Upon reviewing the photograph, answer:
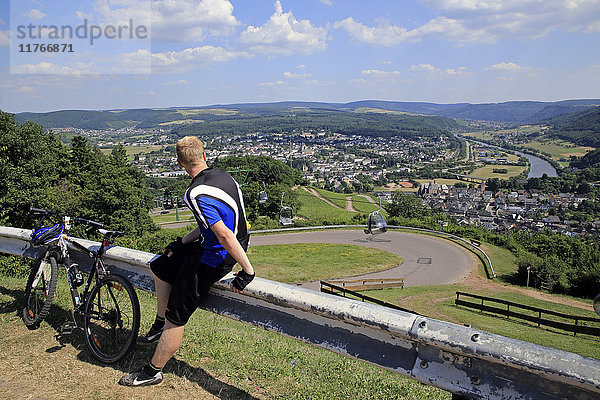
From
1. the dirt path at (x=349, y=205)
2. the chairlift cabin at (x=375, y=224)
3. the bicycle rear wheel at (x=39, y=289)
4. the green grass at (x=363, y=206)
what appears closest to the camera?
the bicycle rear wheel at (x=39, y=289)

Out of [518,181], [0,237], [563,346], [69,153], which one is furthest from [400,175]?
[0,237]

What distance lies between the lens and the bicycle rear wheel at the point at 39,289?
4867 mm

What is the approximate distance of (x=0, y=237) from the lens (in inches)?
250

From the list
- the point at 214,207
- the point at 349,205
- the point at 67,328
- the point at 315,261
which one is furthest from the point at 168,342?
the point at 349,205

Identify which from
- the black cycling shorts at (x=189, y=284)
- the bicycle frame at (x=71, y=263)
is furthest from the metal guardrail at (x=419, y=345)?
the bicycle frame at (x=71, y=263)

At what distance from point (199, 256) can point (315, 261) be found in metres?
25.4

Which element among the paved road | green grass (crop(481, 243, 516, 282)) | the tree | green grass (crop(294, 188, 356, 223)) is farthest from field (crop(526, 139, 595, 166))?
the tree

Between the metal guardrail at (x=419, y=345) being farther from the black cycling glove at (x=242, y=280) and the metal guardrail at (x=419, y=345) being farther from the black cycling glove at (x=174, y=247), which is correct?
the black cycling glove at (x=174, y=247)

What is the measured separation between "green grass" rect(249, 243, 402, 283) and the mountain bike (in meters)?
18.3

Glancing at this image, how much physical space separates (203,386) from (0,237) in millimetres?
4665

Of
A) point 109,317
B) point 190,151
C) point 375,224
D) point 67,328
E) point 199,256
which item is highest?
point 190,151

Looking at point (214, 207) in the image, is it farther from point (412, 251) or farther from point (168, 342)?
point (412, 251)

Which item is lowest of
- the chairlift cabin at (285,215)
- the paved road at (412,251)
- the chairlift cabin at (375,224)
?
the paved road at (412,251)

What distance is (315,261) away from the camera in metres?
28.7
